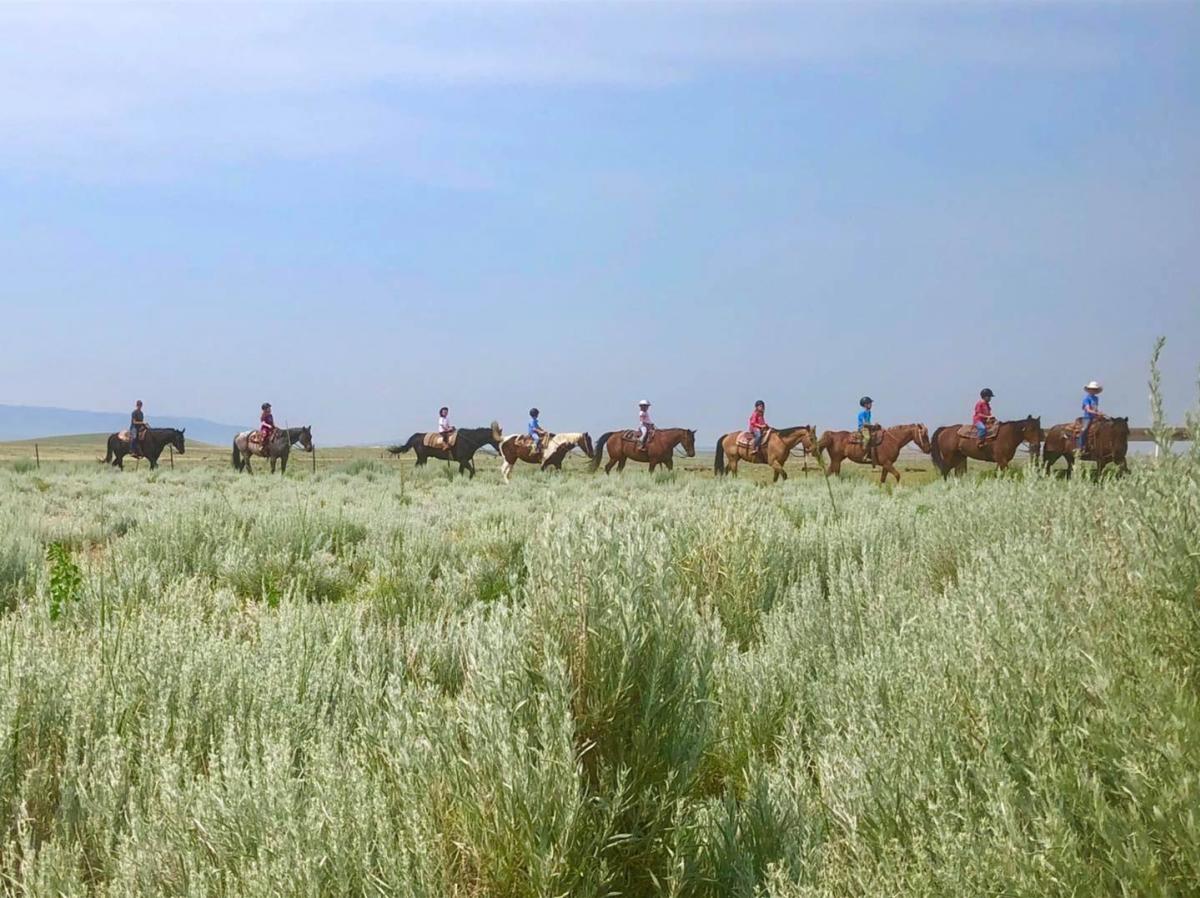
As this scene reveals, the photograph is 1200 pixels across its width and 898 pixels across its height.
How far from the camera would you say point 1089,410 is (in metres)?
24.2

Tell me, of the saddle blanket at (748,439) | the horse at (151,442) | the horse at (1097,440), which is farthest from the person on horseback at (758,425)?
the horse at (151,442)

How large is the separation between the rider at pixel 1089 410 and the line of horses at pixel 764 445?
155 mm

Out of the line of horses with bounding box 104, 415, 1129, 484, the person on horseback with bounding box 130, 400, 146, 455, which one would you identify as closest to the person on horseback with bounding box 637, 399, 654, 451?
the line of horses with bounding box 104, 415, 1129, 484

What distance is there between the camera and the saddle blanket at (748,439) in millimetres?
28734

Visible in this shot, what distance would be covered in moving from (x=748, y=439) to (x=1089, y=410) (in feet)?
30.3

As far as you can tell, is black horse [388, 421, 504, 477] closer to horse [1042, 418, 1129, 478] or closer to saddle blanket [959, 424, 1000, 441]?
saddle blanket [959, 424, 1000, 441]

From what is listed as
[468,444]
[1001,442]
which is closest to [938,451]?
[1001,442]

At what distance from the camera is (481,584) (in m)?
7.52

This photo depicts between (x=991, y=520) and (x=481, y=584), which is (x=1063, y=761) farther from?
(x=481, y=584)

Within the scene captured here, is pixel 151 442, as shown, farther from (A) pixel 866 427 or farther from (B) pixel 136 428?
(A) pixel 866 427

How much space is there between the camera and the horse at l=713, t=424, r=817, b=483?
27.0 metres

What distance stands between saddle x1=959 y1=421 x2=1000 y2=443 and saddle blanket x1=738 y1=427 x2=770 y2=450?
5413mm

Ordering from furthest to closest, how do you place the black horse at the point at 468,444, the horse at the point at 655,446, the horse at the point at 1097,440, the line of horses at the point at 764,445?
the black horse at the point at 468,444 → the horse at the point at 655,446 → the line of horses at the point at 764,445 → the horse at the point at 1097,440

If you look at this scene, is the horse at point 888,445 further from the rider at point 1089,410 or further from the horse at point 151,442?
the horse at point 151,442
